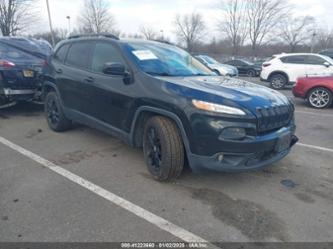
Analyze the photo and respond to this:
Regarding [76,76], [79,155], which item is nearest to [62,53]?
[76,76]

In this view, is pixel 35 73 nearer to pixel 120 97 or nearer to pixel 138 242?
pixel 120 97

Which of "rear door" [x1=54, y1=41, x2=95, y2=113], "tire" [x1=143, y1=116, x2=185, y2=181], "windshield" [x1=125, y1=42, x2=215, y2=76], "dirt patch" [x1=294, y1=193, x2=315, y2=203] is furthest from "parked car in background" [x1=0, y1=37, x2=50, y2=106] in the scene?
"dirt patch" [x1=294, y1=193, x2=315, y2=203]

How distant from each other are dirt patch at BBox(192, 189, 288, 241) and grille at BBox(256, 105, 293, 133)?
2.69ft

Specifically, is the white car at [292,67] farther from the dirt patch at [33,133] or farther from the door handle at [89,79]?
the dirt patch at [33,133]

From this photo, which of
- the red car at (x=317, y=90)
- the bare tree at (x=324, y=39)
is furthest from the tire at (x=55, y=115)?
the bare tree at (x=324, y=39)

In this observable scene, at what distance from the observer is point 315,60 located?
13.1 meters

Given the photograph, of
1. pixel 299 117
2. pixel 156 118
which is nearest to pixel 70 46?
pixel 156 118

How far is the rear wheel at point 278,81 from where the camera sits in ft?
45.7

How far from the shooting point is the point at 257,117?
3.21 meters

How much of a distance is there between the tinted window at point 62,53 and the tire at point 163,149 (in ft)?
8.44

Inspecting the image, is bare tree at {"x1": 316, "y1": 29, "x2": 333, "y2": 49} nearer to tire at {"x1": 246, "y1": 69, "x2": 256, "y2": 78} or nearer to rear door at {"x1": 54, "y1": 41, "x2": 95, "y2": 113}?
tire at {"x1": 246, "y1": 69, "x2": 256, "y2": 78}

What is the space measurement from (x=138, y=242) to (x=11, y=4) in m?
32.0

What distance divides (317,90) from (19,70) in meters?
8.02

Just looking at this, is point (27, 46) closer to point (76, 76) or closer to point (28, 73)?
point (28, 73)
